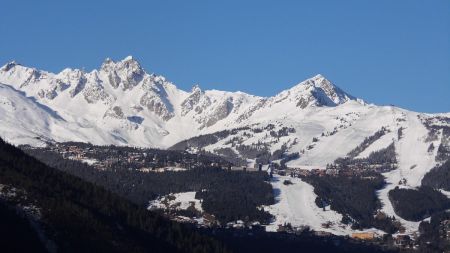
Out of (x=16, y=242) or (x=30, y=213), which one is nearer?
(x=16, y=242)

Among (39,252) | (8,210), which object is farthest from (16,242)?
(8,210)

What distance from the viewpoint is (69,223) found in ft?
650

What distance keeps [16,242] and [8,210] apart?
17431 millimetres

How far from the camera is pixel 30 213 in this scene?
19650 cm

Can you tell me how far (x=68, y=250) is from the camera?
184 metres

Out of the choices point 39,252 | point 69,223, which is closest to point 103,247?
point 69,223

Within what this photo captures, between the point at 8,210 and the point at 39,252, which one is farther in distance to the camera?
the point at 8,210

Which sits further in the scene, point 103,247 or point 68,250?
point 103,247

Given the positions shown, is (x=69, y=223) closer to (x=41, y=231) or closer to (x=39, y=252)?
(x=41, y=231)

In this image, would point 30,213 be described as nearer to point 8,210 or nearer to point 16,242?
point 8,210

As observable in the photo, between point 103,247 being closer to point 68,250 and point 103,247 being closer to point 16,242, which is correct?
point 68,250

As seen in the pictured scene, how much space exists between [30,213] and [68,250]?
1668cm

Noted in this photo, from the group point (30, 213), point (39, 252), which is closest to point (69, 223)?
point (30, 213)

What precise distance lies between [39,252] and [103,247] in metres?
21.7
